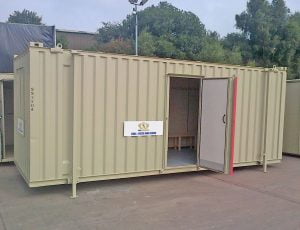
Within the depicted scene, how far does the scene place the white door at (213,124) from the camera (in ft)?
25.6

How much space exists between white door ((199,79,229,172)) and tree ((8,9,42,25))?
200 feet

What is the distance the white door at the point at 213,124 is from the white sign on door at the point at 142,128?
1144 mm

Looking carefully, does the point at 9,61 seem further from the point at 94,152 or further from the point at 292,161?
the point at 292,161

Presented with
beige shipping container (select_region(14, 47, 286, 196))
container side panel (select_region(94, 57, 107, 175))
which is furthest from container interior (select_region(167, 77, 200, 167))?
container side panel (select_region(94, 57, 107, 175))

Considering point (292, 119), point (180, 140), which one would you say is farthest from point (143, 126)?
point (292, 119)

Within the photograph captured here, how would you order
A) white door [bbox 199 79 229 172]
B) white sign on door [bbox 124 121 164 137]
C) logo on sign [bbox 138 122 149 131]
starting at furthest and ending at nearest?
white door [bbox 199 79 229 172] → logo on sign [bbox 138 122 149 131] → white sign on door [bbox 124 121 164 137]

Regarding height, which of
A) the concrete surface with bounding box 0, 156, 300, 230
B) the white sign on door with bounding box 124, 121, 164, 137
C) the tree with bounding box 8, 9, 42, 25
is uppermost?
the tree with bounding box 8, 9, 42, 25

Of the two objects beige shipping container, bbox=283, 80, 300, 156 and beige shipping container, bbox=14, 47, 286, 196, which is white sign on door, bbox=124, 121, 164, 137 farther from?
beige shipping container, bbox=283, 80, 300, 156

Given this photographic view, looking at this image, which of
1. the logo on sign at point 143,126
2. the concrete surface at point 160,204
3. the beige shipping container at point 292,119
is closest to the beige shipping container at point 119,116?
the logo on sign at point 143,126

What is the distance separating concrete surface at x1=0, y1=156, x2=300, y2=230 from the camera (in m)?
5.48

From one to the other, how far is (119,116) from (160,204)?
78.1 inches

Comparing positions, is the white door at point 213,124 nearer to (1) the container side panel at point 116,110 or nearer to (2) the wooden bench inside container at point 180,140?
(1) the container side panel at point 116,110

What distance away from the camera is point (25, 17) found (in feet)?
211

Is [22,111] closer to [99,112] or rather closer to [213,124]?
[99,112]
